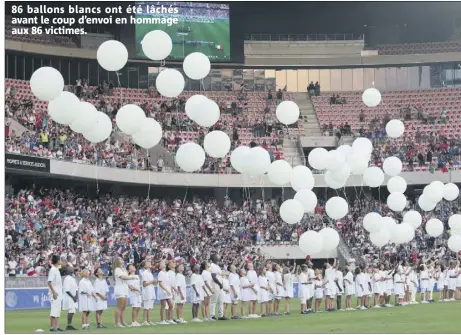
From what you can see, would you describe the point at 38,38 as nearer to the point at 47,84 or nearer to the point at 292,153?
the point at 292,153

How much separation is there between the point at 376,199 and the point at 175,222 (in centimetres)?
1249

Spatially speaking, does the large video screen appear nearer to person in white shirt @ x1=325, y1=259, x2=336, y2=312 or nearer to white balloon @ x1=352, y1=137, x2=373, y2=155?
white balloon @ x1=352, y1=137, x2=373, y2=155

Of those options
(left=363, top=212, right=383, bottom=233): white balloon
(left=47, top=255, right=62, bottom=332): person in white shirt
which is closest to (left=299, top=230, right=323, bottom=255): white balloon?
(left=363, top=212, right=383, bottom=233): white balloon

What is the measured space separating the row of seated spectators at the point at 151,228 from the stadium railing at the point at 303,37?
11256 mm

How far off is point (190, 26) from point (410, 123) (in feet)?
41.9

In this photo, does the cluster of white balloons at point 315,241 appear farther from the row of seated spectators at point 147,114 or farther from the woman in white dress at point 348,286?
the row of seated spectators at point 147,114

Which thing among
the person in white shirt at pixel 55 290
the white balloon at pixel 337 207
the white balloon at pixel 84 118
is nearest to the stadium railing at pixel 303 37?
the white balloon at pixel 337 207

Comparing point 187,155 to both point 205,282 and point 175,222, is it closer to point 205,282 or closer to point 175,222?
point 205,282

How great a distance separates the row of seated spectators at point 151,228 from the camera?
35.4m

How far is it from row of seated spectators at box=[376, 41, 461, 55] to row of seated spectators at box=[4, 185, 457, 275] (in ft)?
37.0

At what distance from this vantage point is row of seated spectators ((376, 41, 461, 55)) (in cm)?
5612

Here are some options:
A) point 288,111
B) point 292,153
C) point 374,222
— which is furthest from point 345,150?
point 292,153

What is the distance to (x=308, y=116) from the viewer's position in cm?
5431

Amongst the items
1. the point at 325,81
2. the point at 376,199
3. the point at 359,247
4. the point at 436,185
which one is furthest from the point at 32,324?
the point at 325,81
